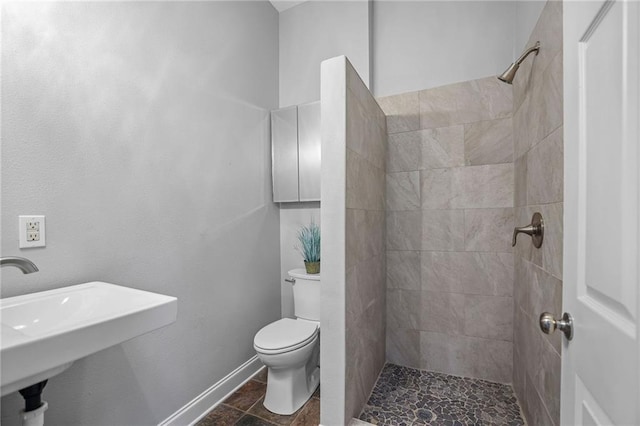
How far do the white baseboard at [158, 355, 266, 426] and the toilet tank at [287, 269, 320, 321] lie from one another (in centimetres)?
51

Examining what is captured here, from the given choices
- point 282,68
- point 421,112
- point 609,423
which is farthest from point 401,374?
point 282,68

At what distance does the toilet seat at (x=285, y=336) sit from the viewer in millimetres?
1680

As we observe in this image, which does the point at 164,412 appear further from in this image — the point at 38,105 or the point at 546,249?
the point at 546,249

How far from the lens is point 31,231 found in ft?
3.56

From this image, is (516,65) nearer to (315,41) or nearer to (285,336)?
(315,41)

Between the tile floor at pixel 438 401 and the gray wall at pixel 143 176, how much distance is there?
3.27 feet

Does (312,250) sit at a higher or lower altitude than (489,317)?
higher

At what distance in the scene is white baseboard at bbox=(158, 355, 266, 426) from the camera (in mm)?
1604

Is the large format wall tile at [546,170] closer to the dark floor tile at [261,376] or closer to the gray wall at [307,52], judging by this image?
the gray wall at [307,52]

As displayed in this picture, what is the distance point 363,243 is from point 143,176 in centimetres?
122

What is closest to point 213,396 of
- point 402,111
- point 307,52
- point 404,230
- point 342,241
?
point 342,241

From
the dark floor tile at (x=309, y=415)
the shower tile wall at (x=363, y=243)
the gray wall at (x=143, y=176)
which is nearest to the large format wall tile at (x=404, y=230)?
the shower tile wall at (x=363, y=243)

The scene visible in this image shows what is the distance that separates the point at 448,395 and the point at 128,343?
182cm

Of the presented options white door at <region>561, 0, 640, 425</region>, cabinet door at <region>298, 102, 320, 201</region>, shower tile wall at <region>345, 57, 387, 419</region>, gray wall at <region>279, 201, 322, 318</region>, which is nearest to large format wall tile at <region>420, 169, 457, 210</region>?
shower tile wall at <region>345, 57, 387, 419</region>
